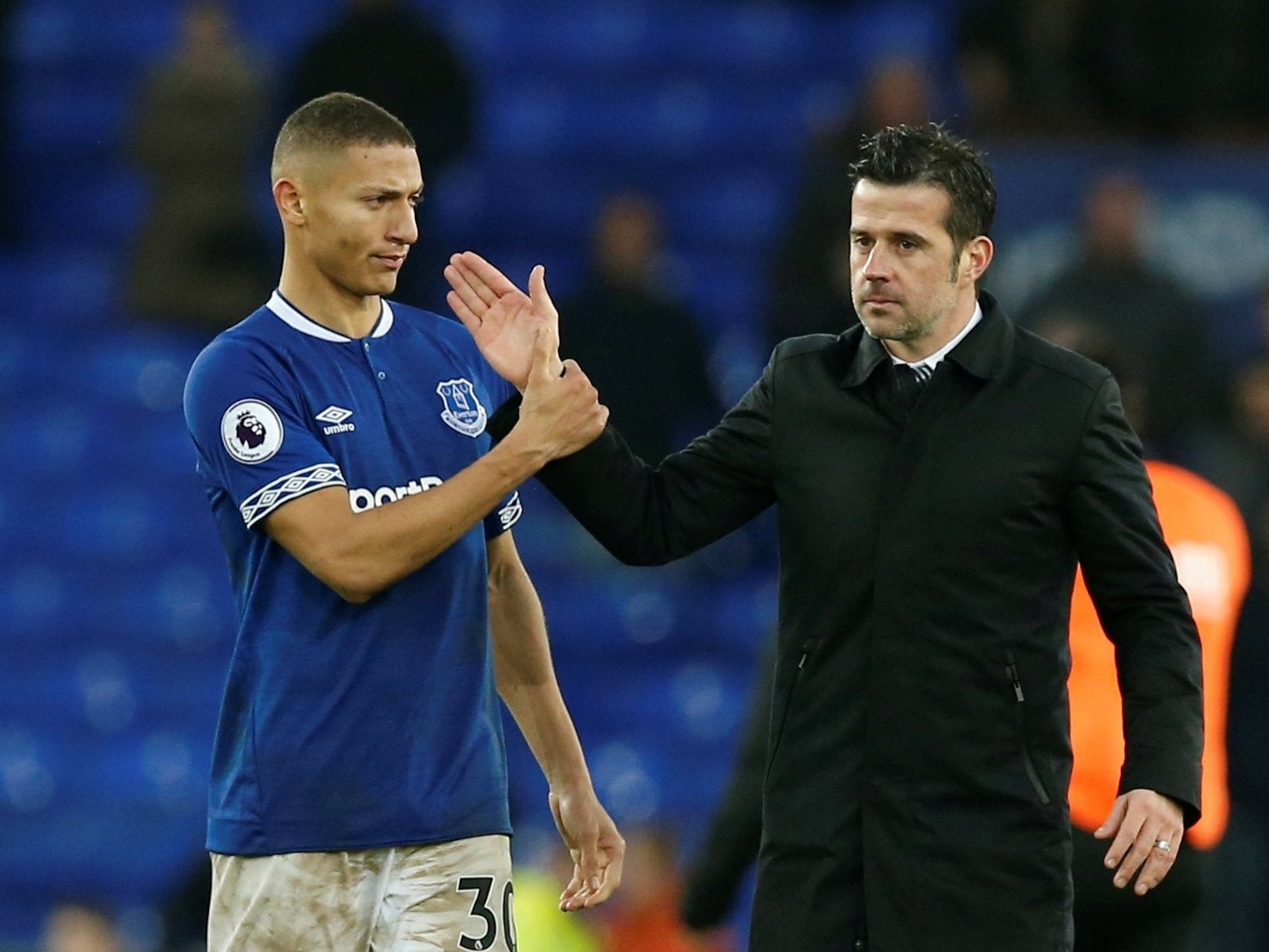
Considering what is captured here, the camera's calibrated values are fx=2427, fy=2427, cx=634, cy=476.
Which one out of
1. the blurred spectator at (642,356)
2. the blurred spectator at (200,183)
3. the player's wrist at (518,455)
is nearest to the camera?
the player's wrist at (518,455)

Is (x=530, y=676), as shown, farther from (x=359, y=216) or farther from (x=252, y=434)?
(x=359, y=216)

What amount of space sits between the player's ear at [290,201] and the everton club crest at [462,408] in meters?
0.38

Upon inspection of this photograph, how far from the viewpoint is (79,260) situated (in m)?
13.3

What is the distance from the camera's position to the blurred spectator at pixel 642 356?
9977 mm

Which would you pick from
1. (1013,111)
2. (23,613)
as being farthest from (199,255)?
(1013,111)

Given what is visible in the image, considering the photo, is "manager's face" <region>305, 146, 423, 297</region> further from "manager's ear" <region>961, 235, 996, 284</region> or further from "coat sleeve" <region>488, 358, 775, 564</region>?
"manager's ear" <region>961, 235, 996, 284</region>

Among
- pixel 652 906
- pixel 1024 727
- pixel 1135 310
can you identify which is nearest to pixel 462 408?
pixel 1024 727

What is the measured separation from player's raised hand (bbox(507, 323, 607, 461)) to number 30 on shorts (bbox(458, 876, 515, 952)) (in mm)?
755

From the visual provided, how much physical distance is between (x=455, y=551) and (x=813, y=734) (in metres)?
0.70

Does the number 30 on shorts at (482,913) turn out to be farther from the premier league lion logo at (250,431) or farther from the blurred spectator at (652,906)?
the blurred spectator at (652,906)

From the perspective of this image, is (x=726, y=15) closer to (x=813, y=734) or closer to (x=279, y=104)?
(x=279, y=104)

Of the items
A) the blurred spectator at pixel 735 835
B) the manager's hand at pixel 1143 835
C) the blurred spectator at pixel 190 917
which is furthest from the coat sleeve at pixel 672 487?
the blurred spectator at pixel 190 917

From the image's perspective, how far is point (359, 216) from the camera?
4.18m

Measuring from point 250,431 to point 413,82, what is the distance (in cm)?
687
